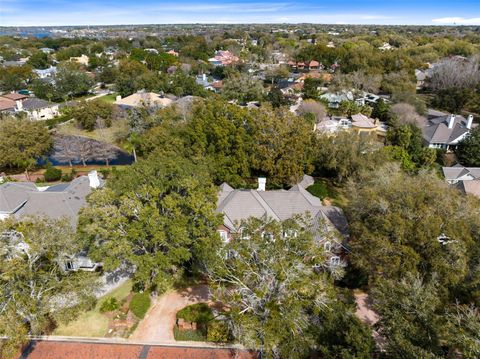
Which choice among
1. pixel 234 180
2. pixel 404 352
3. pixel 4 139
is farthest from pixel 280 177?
pixel 4 139

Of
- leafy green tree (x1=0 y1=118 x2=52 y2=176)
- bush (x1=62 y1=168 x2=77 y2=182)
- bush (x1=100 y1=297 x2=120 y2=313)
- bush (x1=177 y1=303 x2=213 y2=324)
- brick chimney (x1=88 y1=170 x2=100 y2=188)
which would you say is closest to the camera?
bush (x1=177 y1=303 x2=213 y2=324)

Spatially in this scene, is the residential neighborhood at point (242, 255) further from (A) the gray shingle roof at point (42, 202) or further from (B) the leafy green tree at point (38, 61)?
(B) the leafy green tree at point (38, 61)

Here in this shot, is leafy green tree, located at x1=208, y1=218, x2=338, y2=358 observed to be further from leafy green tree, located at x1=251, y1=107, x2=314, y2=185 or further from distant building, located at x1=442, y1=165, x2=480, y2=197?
distant building, located at x1=442, y1=165, x2=480, y2=197

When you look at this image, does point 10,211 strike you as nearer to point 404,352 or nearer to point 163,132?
point 163,132

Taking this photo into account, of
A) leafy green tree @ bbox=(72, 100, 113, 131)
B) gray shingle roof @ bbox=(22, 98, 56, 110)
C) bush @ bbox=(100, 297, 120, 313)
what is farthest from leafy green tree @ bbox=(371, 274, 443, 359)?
gray shingle roof @ bbox=(22, 98, 56, 110)

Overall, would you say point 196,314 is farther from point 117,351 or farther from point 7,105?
point 7,105

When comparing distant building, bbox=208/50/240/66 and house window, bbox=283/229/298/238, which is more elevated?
distant building, bbox=208/50/240/66

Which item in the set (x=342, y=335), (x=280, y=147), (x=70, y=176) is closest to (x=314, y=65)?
(x=280, y=147)

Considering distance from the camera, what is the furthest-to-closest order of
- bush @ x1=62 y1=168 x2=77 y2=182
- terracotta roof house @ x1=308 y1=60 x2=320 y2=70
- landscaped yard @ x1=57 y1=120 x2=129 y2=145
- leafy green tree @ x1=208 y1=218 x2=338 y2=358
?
terracotta roof house @ x1=308 y1=60 x2=320 y2=70
landscaped yard @ x1=57 y1=120 x2=129 y2=145
bush @ x1=62 y1=168 x2=77 y2=182
leafy green tree @ x1=208 y1=218 x2=338 y2=358

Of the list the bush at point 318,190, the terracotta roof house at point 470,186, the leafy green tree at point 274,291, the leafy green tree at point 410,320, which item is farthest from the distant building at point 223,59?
the leafy green tree at point 410,320
